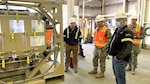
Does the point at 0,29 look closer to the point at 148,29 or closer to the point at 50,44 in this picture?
the point at 50,44

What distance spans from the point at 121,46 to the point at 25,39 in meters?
1.69

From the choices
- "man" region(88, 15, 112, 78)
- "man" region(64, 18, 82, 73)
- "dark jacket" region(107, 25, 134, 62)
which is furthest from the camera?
"man" region(64, 18, 82, 73)

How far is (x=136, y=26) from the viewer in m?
3.28

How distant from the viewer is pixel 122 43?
1944 millimetres

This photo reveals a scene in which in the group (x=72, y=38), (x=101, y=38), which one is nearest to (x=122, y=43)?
(x=101, y=38)

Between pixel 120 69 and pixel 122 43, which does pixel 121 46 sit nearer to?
pixel 122 43

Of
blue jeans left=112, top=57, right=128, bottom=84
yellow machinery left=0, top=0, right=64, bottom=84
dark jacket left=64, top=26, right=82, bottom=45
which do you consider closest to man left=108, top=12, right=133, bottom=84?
blue jeans left=112, top=57, right=128, bottom=84

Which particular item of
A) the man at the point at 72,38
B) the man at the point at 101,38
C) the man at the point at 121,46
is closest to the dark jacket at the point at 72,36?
the man at the point at 72,38

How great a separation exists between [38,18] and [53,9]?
35 cm

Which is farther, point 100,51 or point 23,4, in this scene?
point 100,51

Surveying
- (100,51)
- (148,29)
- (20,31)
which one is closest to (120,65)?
(100,51)

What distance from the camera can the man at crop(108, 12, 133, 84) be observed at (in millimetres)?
1904

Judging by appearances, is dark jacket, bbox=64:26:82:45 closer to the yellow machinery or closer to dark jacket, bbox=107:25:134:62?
the yellow machinery

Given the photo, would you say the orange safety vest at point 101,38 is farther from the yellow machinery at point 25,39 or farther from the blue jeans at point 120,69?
the blue jeans at point 120,69
